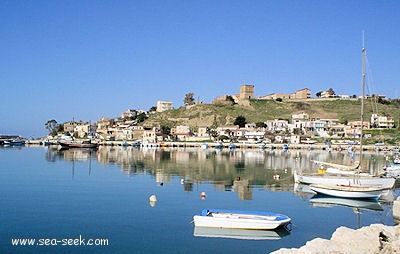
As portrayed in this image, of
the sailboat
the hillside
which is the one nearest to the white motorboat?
the sailboat

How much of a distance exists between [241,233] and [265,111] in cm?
14458

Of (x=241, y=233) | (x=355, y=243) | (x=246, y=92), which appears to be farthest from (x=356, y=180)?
(x=246, y=92)

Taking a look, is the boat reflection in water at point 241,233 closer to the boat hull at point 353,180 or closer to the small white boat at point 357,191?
the small white boat at point 357,191

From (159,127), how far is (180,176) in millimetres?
104808

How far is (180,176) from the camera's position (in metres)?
43.0

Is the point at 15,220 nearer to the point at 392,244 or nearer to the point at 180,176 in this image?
the point at 392,244

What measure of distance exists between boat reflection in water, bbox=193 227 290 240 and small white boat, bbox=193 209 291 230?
0.19 meters

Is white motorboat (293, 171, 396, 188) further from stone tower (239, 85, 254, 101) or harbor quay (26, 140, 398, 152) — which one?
stone tower (239, 85, 254, 101)

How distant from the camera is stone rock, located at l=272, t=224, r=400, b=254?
11.4m

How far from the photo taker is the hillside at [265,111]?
15225 cm

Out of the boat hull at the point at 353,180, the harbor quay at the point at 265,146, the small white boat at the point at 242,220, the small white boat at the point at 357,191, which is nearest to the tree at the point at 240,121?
the harbor quay at the point at 265,146

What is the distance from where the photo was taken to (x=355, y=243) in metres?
12.6

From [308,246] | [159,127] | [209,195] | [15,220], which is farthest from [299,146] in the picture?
[308,246]

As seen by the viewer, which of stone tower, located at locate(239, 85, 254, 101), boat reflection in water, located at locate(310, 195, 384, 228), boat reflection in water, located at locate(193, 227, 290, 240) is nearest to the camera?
boat reflection in water, located at locate(193, 227, 290, 240)
